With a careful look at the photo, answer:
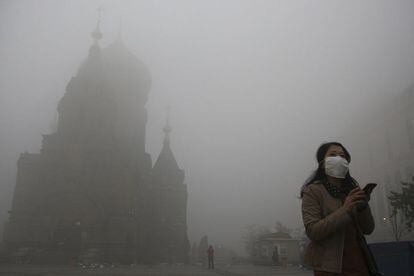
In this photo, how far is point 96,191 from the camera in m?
32.0

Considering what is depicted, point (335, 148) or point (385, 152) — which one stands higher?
point (385, 152)

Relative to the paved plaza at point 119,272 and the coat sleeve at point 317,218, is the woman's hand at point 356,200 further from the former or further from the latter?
the paved plaza at point 119,272

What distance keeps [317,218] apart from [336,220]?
20cm

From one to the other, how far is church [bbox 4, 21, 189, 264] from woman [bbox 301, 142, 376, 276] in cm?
2770

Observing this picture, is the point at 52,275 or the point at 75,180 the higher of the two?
the point at 75,180

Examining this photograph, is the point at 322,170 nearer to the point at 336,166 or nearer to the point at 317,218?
the point at 336,166

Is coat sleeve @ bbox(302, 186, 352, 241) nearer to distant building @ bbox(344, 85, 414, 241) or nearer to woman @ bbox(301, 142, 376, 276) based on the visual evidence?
woman @ bbox(301, 142, 376, 276)

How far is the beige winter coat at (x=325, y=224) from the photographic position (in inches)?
103

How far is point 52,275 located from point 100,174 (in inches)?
699

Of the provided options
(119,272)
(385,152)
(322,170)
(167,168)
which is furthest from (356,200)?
(385,152)

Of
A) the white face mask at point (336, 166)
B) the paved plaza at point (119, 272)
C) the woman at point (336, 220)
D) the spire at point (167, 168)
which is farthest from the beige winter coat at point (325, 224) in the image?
the spire at point (167, 168)

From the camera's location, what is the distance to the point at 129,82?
46.4 m

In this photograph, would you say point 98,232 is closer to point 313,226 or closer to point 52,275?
point 52,275

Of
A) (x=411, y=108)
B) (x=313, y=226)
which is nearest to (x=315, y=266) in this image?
(x=313, y=226)
